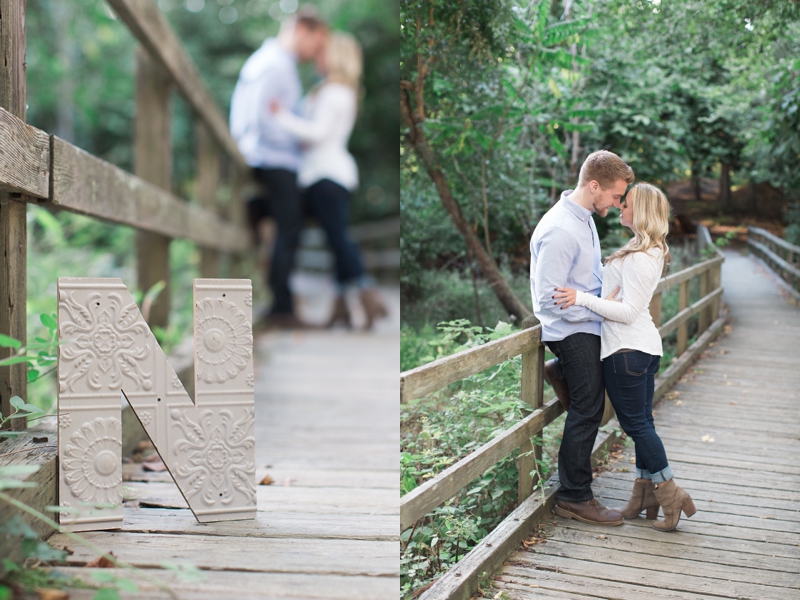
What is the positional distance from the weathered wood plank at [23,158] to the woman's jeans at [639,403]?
156 cm

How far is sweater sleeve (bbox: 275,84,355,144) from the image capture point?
A: 5.61m

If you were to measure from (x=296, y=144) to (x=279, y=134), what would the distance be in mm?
166

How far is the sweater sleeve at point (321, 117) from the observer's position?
5.61m

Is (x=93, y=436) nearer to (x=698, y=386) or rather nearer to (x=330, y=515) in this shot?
(x=330, y=515)

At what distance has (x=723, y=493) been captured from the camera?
1.93m

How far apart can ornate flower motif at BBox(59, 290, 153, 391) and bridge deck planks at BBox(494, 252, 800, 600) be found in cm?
105

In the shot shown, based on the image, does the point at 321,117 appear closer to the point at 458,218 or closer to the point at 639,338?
the point at 458,218

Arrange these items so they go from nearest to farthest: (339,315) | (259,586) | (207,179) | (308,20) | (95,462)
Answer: (259,586)
(95,462)
(308,20)
(207,179)
(339,315)

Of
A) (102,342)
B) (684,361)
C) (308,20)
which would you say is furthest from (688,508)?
(308,20)

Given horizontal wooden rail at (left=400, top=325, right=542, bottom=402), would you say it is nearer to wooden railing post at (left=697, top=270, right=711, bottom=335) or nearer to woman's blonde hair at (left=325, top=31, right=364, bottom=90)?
wooden railing post at (left=697, top=270, right=711, bottom=335)

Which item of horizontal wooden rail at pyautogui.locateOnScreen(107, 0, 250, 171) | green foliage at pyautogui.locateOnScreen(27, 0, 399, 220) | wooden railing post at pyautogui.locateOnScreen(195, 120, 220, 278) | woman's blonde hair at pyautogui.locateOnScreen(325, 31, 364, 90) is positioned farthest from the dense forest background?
green foliage at pyautogui.locateOnScreen(27, 0, 399, 220)

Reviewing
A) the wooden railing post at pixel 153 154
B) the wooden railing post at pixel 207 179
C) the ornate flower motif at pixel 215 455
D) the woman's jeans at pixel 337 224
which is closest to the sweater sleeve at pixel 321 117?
the woman's jeans at pixel 337 224

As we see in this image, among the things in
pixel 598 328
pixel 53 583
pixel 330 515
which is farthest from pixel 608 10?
pixel 53 583

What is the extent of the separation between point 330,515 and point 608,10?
5.08ft
